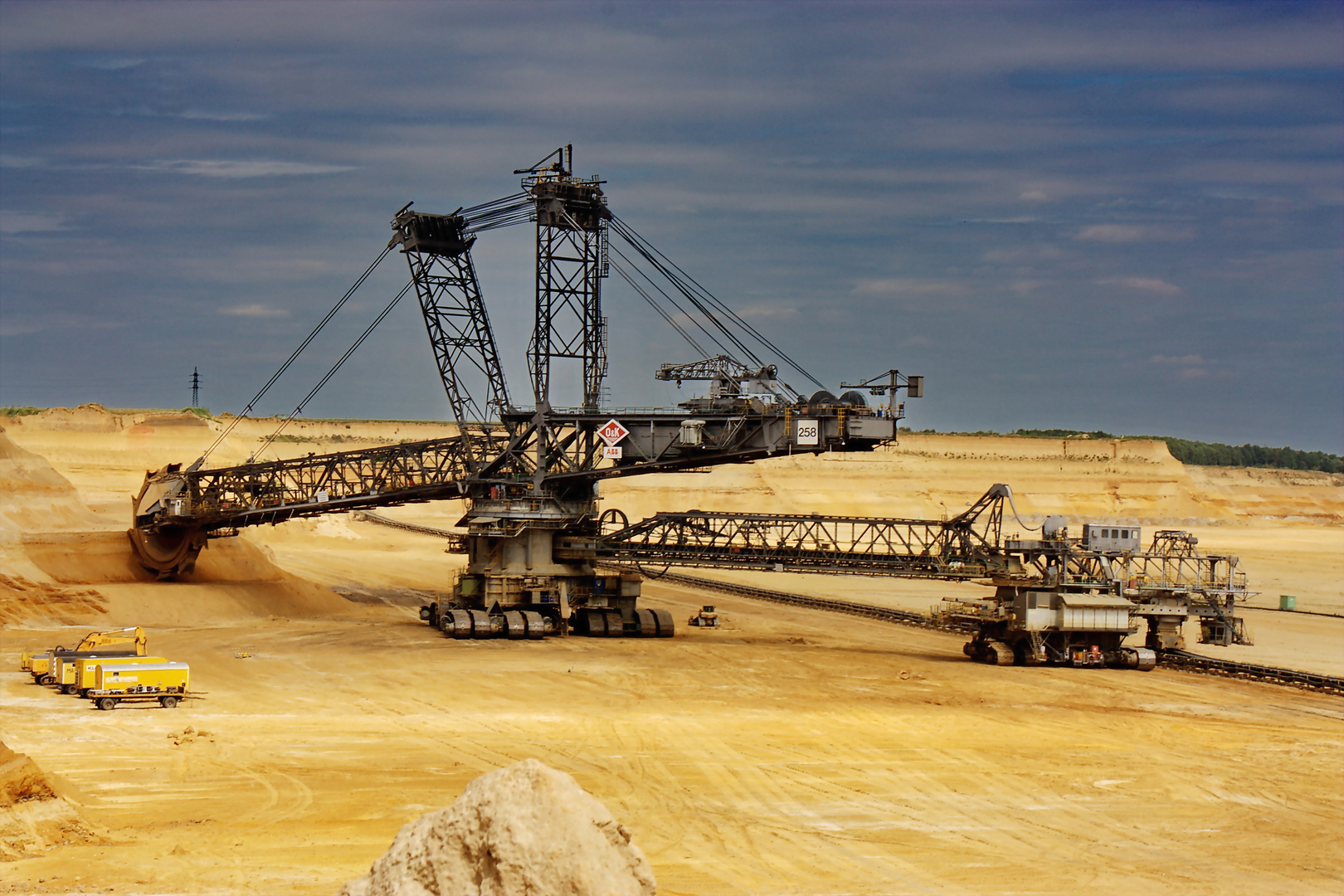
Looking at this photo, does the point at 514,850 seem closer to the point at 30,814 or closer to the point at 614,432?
the point at 30,814

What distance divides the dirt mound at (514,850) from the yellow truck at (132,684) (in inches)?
794

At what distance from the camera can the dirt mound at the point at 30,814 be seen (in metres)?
18.7

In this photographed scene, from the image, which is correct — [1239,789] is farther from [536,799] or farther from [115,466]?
[115,466]

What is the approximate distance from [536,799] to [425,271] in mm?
46664

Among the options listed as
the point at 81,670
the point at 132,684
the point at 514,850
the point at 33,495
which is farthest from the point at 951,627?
the point at 514,850

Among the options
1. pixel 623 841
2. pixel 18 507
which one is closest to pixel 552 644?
pixel 18 507

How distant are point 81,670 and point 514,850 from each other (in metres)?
23.4

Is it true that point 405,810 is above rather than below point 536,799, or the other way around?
below

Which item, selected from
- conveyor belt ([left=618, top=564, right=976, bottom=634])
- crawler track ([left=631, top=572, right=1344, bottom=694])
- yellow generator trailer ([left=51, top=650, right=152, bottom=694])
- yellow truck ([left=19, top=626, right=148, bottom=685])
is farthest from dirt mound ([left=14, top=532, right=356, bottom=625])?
crawler track ([left=631, top=572, right=1344, bottom=694])

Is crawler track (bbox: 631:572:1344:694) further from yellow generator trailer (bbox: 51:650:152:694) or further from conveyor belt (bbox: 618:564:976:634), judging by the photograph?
yellow generator trailer (bbox: 51:650:152:694)

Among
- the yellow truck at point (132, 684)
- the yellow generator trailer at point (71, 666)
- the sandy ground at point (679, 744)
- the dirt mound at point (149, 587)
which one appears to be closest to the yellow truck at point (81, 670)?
the yellow generator trailer at point (71, 666)

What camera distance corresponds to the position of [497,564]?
50.8m

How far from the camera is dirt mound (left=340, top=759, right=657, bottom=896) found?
12508 millimetres

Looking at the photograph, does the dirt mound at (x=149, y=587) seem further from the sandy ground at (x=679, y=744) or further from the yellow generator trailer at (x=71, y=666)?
the yellow generator trailer at (x=71, y=666)
